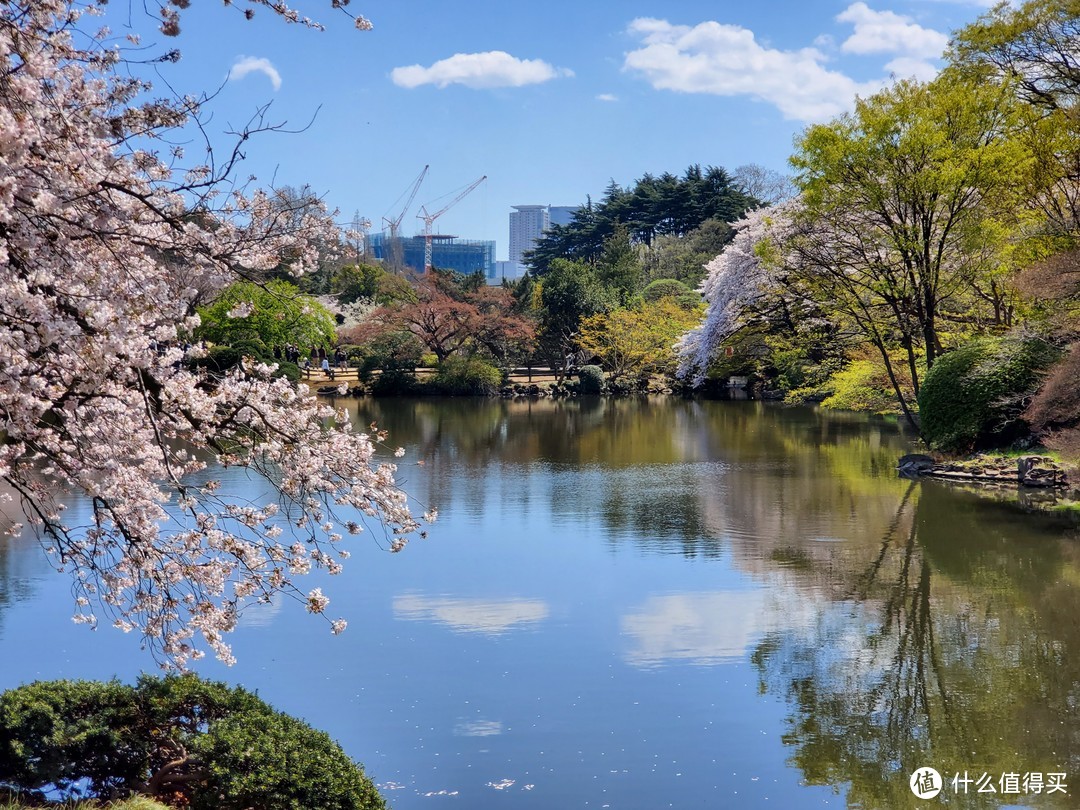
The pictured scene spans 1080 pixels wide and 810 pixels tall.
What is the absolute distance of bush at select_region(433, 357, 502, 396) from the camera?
119 ft

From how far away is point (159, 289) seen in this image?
15.2 feet

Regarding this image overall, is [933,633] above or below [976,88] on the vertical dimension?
below

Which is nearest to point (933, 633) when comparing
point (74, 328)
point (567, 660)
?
point (567, 660)

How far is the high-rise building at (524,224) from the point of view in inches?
7476

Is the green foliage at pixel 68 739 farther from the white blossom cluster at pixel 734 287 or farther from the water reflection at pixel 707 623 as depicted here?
the white blossom cluster at pixel 734 287

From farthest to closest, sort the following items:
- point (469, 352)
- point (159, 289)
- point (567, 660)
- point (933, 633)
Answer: point (469, 352), point (933, 633), point (567, 660), point (159, 289)

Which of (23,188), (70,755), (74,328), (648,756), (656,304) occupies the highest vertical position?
(656,304)

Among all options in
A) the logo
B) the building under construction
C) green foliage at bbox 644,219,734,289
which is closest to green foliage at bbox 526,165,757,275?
green foliage at bbox 644,219,734,289

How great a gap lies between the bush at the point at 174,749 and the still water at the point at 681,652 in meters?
1.23

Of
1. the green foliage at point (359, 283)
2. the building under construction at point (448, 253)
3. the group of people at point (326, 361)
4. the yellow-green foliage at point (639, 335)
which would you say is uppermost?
the building under construction at point (448, 253)

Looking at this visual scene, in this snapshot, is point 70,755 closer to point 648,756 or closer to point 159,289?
point 159,289

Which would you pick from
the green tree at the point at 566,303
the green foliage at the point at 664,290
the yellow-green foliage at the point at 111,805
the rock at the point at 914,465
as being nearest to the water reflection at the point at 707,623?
the yellow-green foliage at the point at 111,805

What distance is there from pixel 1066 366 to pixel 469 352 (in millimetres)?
27603

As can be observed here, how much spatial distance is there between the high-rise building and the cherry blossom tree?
183388 mm
